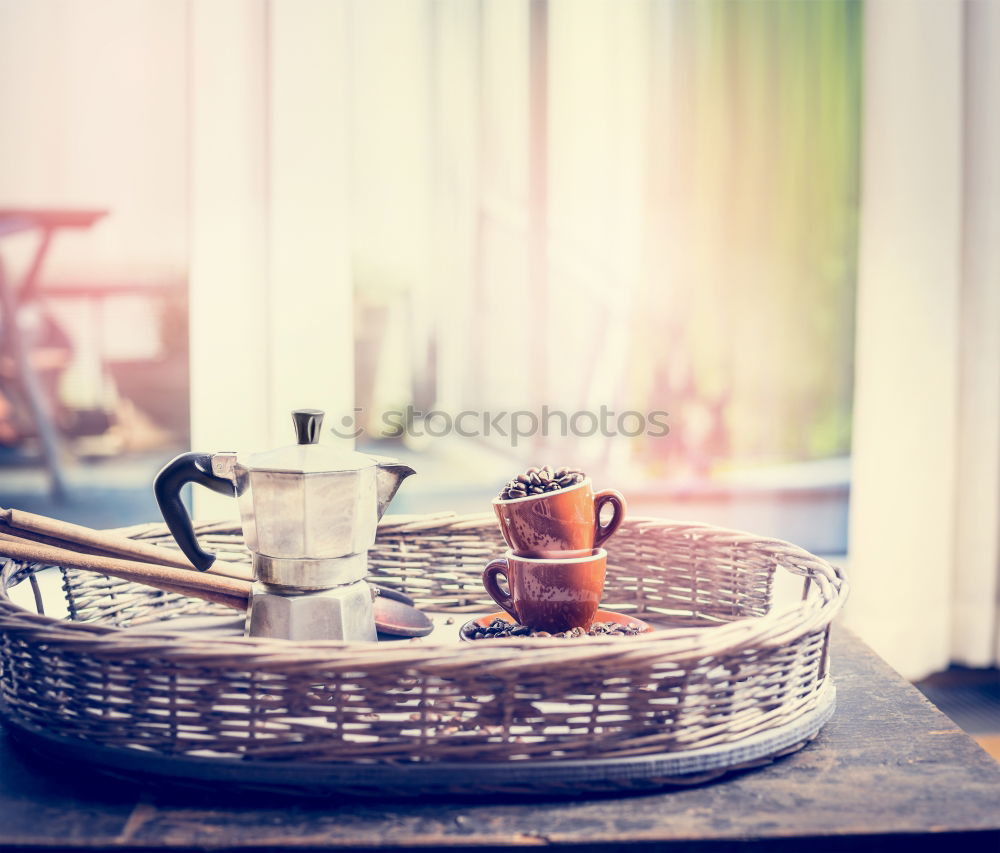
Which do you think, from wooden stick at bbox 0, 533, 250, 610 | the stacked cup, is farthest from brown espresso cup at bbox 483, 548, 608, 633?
wooden stick at bbox 0, 533, 250, 610

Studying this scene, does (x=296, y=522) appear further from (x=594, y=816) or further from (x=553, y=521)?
(x=594, y=816)

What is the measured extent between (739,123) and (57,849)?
5.23ft

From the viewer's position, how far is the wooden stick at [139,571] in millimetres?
670

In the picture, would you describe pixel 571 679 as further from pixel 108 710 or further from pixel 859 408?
pixel 859 408

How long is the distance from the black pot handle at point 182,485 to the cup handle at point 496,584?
222mm

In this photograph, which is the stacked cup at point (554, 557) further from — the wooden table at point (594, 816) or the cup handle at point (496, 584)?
the wooden table at point (594, 816)

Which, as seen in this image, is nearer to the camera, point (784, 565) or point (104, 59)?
point (784, 565)

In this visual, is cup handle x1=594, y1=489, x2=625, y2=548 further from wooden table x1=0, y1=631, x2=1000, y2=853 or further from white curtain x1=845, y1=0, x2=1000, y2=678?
white curtain x1=845, y1=0, x2=1000, y2=678

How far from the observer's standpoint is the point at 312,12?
1440 mm

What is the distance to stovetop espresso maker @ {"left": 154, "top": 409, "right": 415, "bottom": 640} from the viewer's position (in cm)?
68

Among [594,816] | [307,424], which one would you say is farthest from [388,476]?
[594,816]

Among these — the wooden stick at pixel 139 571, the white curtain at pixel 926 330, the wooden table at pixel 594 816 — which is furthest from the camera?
the white curtain at pixel 926 330

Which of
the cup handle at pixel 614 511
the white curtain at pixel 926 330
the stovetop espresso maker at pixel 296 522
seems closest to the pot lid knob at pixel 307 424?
the stovetop espresso maker at pixel 296 522

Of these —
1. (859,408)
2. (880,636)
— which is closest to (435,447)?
(859,408)
